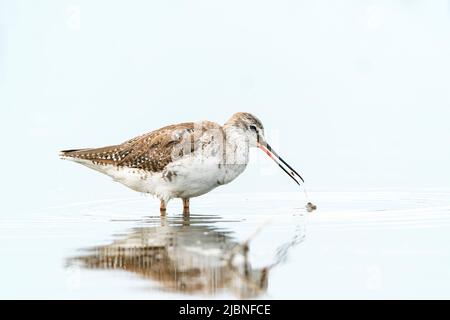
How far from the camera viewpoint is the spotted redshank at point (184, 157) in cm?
1585

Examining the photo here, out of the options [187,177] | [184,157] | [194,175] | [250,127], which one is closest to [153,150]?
[184,157]

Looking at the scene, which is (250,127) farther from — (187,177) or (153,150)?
(153,150)

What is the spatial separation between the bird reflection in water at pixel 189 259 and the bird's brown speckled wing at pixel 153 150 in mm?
2343

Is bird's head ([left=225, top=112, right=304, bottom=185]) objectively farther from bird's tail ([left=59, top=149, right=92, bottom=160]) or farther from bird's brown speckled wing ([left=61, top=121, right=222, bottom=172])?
bird's tail ([left=59, top=149, right=92, bottom=160])

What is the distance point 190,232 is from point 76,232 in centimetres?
166

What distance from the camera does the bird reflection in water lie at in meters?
9.92

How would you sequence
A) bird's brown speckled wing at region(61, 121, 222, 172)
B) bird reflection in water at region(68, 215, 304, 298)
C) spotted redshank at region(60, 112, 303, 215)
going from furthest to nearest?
bird's brown speckled wing at region(61, 121, 222, 172), spotted redshank at region(60, 112, 303, 215), bird reflection in water at region(68, 215, 304, 298)

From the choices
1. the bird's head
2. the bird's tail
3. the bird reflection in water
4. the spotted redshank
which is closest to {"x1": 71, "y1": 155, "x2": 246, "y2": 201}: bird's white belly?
the spotted redshank

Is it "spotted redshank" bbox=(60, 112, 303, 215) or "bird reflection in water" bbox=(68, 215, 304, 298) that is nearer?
"bird reflection in water" bbox=(68, 215, 304, 298)

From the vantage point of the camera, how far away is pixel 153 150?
16.6 metres

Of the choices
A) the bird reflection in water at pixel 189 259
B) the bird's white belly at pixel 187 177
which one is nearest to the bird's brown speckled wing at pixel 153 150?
the bird's white belly at pixel 187 177

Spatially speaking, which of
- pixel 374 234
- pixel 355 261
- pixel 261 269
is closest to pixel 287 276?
pixel 261 269

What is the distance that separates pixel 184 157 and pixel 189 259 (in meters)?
4.90

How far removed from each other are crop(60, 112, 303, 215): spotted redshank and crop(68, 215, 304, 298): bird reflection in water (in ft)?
6.50
